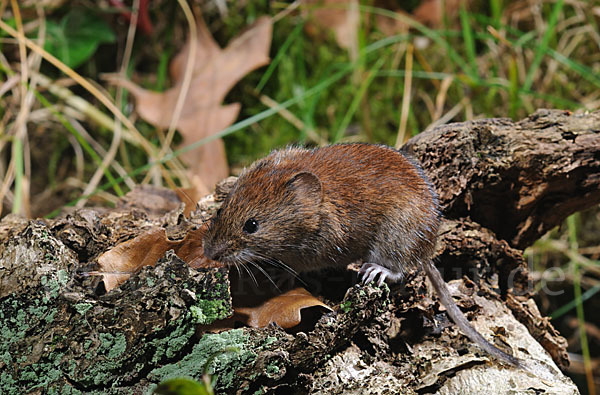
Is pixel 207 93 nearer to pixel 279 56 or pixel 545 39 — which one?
pixel 279 56

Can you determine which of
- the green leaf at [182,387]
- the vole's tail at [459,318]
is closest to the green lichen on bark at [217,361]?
the green leaf at [182,387]

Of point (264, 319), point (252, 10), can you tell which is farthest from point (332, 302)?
point (252, 10)

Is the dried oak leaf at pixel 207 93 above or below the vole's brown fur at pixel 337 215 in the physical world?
above

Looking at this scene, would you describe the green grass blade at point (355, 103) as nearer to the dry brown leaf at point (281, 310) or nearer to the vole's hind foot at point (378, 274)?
the vole's hind foot at point (378, 274)

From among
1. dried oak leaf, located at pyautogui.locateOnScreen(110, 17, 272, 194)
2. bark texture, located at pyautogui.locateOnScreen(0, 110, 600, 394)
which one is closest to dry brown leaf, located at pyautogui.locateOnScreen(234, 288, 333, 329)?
bark texture, located at pyautogui.locateOnScreen(0, 110, 600, 394)

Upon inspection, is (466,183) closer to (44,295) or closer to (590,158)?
(590,158)

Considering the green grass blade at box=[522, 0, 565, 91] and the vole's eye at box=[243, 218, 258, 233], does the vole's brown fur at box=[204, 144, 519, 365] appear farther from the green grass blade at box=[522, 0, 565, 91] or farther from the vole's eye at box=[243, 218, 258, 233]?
the green grass blade at box=[522, 0, 565, 91]
